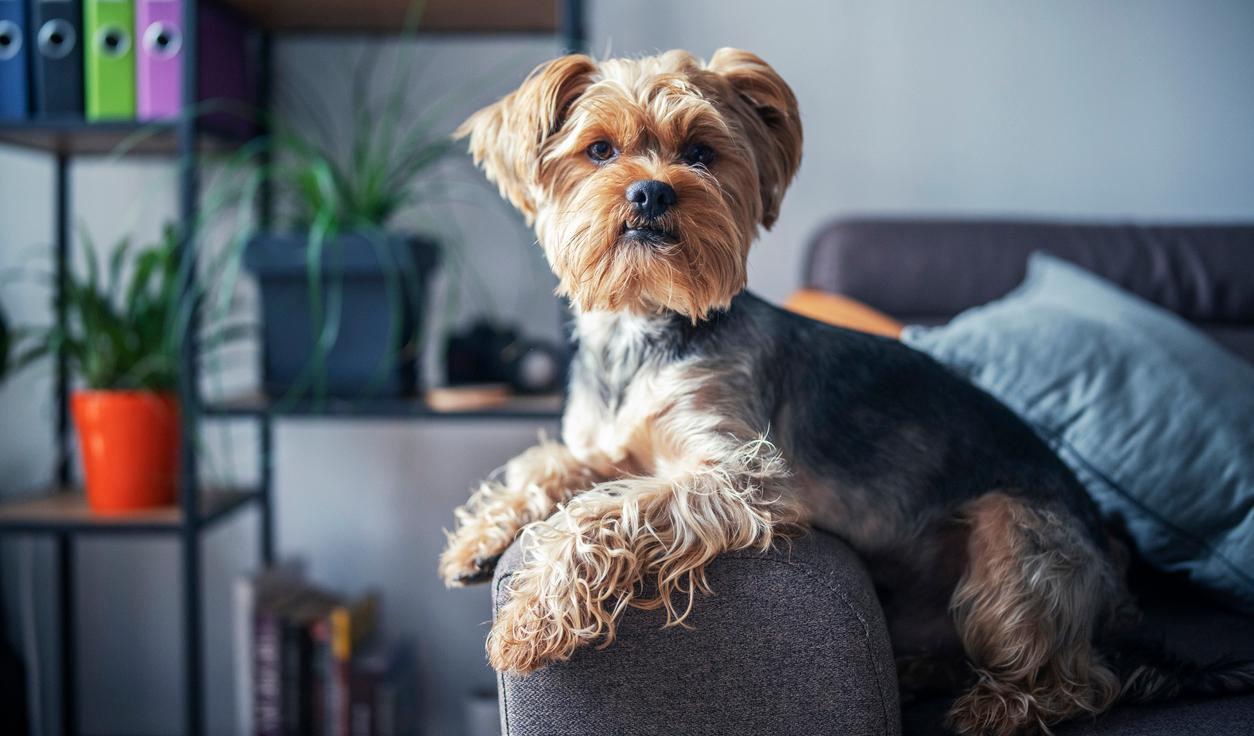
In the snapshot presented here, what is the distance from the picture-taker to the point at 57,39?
1808 mm

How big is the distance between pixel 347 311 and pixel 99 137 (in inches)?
27.2

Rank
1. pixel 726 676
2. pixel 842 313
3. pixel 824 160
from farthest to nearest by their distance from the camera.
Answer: pixel 824 160 → pixel 842 313 → pixel 726 676

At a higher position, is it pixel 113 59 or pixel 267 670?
pixel 113 59

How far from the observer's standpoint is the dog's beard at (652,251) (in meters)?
1.03

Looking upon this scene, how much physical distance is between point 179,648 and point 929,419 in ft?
6.99

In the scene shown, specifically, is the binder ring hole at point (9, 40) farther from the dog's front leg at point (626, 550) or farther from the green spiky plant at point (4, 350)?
the dog's front leg at point (626, 550)

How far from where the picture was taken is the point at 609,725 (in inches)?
35.6

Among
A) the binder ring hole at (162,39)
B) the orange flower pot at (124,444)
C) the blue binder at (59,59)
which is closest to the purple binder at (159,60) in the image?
the binder ring hole at (162,39)

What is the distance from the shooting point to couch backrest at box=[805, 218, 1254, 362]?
1.93m

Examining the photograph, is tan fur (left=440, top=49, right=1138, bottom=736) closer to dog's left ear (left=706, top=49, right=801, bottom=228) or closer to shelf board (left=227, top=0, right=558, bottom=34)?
dog's left ear (left=706, top=49, right=801, bottom=228)

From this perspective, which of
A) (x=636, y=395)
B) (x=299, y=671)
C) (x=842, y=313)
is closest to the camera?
(x=636, y=395)

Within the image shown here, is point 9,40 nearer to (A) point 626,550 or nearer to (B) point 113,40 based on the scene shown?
(B) point 113,40

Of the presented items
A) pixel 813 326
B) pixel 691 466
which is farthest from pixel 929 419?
pixel 691 466

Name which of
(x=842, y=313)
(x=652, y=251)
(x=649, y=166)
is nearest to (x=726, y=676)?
(x=652, y=251)
